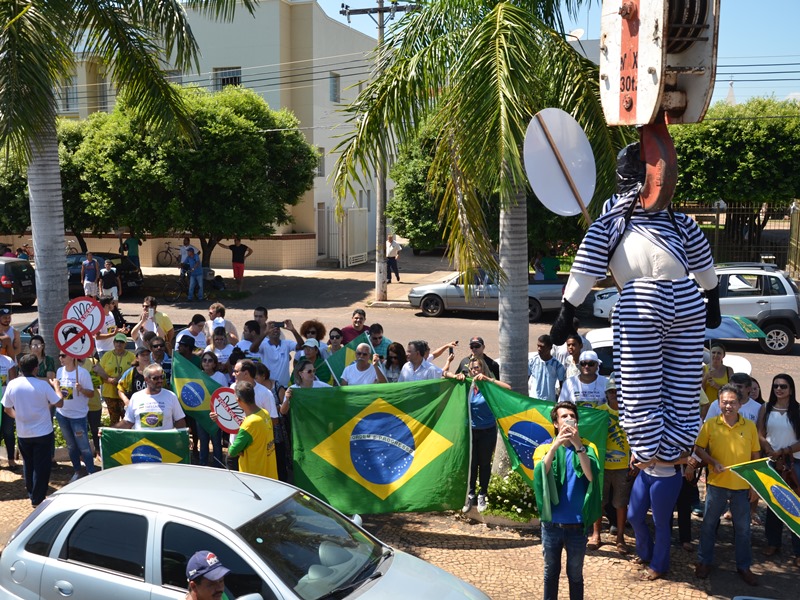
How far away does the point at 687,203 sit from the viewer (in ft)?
88.0

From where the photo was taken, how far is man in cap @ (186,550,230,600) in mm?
4492

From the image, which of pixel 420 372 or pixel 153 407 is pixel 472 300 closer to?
pixel 420 372

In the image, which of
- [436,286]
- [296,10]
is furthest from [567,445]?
[296,10]

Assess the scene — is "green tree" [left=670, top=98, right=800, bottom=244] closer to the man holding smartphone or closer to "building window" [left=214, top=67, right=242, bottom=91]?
"building window" [left=214, top=67, right=242, bottom=91]

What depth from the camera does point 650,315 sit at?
5.94 m

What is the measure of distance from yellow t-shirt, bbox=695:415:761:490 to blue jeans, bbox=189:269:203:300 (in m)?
20.1

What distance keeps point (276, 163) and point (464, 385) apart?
19.7 meters

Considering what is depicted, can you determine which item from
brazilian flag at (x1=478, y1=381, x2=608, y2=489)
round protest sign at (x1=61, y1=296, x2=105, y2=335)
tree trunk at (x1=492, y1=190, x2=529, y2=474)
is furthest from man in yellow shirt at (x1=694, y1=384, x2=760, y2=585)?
round protest sign at (x1=61, y1=296, x2=105, y2=335)

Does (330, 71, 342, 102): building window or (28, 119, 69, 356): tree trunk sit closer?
(28, 119, 69, 356): tree trunk

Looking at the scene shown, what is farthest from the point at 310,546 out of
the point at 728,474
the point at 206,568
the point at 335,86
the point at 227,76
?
the point at 335,86

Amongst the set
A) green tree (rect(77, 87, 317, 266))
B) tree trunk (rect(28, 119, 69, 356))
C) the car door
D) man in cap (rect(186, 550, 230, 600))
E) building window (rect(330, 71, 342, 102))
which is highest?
building window (rect(330, 71, 342, 102))

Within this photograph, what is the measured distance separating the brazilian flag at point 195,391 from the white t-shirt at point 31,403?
134cm

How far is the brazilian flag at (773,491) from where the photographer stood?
611cm

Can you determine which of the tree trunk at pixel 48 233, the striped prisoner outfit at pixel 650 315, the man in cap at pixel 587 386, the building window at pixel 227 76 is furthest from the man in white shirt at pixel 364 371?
the building window at pixel 227 76
